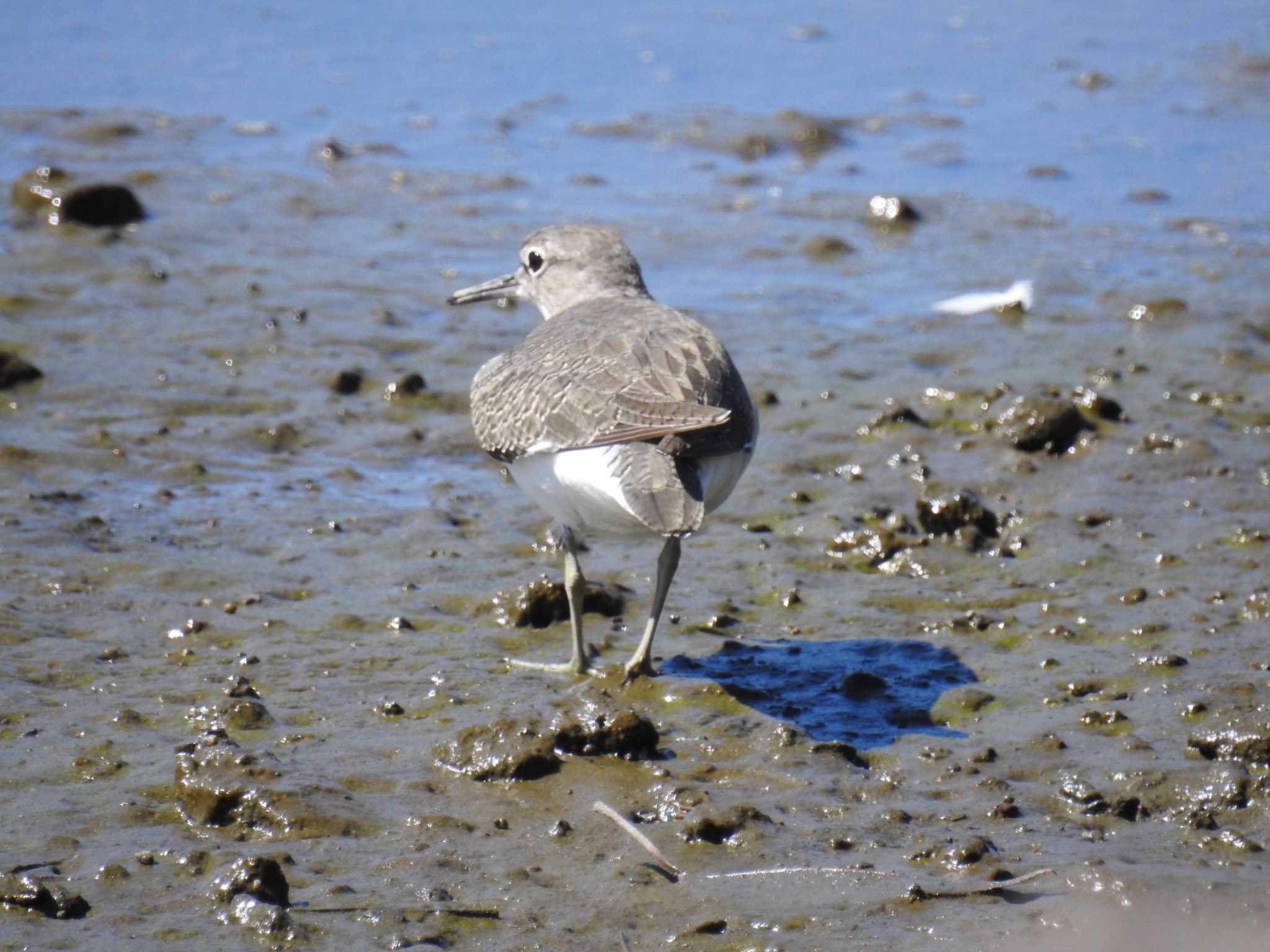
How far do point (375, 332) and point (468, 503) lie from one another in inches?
93.2

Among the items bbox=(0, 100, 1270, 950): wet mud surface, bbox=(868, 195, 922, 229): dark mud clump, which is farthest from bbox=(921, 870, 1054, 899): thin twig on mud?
bbox=(868, 195, 922, 229): dark mud clump

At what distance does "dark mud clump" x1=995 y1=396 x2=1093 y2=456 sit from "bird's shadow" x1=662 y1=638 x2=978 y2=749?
82.0 inches

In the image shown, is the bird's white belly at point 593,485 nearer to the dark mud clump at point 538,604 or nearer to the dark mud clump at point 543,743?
the dark mud clump at point 538,604

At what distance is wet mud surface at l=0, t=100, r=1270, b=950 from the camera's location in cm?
462

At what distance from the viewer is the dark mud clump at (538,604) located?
6.60 meters

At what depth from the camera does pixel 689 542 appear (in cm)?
736

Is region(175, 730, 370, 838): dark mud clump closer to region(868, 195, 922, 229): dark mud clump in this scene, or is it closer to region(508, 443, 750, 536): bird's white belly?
region(508, 443, 750, 536): bird's white belly

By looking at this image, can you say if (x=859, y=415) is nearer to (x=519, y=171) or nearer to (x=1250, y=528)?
(x=1250, y=528)

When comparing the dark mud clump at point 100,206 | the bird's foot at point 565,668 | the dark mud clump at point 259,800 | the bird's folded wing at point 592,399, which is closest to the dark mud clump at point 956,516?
the bird's folded wing at point 592,399

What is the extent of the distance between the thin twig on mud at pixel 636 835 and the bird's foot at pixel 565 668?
3.65ft

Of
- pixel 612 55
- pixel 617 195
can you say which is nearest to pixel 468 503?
pixel 617 195

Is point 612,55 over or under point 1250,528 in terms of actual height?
over

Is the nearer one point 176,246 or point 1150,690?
point 1150,690

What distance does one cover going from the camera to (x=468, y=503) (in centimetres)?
771
